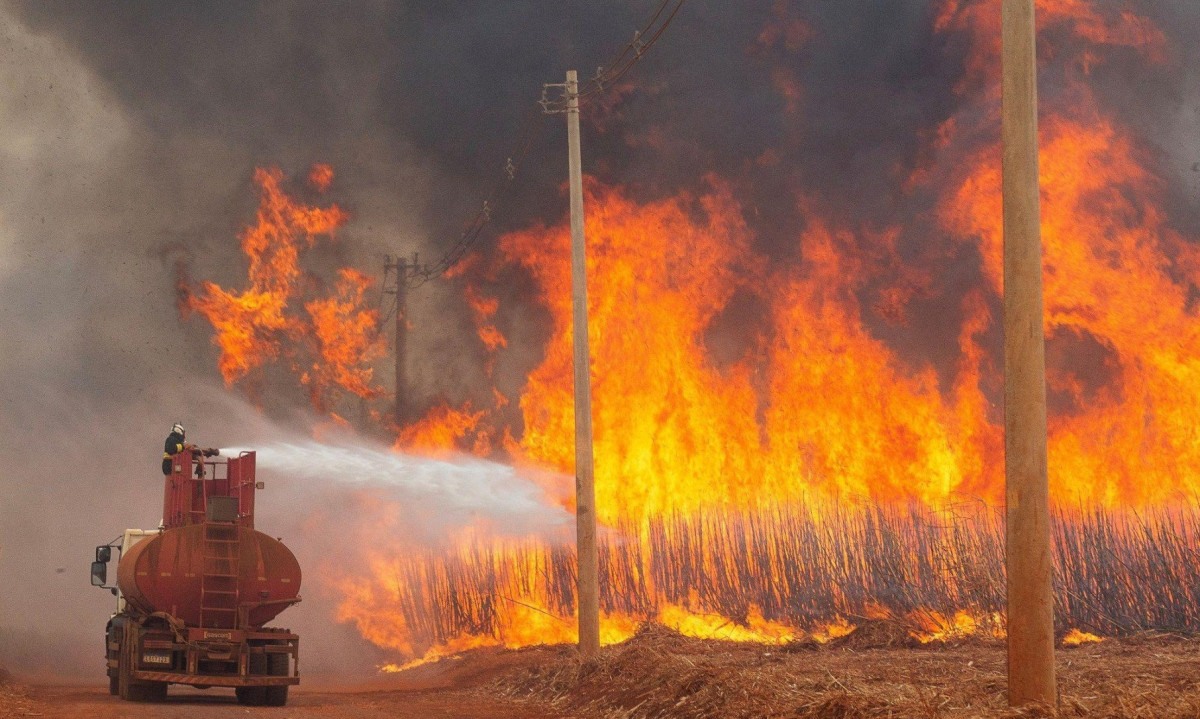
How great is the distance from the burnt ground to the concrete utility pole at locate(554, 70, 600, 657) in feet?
2.71

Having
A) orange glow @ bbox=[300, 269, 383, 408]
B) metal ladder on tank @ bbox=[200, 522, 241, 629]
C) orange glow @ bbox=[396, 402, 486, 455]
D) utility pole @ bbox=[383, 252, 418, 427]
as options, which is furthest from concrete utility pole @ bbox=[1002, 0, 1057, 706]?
orange glow @ bbox=[300, 269, 383, 408]

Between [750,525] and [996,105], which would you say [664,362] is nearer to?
[750,525]

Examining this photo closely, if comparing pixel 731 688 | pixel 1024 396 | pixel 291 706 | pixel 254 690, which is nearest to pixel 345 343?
pixel 254 690

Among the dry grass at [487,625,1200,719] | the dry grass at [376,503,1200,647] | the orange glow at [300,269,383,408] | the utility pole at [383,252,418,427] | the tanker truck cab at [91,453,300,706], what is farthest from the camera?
the orange glow at [300,269,383,408]

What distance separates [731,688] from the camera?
16.3 m

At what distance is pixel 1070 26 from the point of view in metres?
34.4

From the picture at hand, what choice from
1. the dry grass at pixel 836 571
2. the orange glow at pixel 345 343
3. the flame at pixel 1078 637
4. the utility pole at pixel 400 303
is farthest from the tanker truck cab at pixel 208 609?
the orange glow at pixel 345 343

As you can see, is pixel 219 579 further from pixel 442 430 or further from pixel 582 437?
pixel 442 430

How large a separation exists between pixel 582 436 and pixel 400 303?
77.2 ft

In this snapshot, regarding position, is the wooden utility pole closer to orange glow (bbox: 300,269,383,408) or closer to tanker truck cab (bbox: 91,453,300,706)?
tanker truck cab (bbox: 91,453,300,706)

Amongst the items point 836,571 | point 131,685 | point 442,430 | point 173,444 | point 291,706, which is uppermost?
point 442,430

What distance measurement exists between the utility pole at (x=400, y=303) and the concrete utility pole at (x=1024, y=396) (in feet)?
109

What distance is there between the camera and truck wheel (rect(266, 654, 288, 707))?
72.6 ft

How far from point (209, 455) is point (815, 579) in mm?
12146
